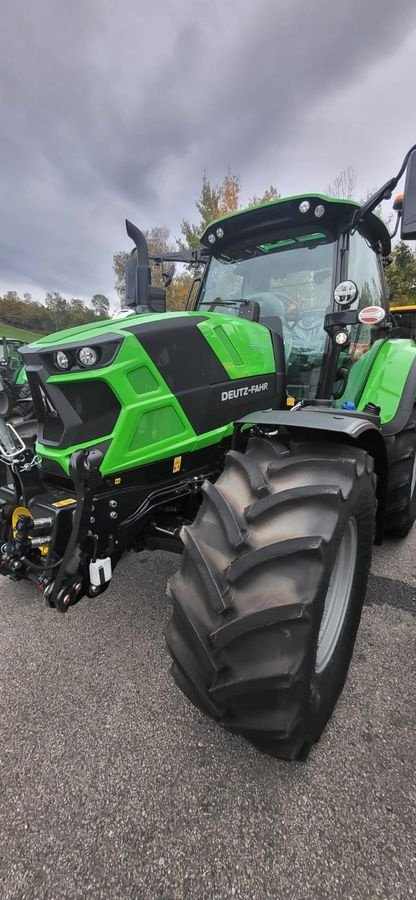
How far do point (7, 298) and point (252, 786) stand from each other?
7952 centimetres

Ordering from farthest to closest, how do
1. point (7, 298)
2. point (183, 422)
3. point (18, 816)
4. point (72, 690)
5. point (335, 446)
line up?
point (7, 298), point (183, 422), point (72, 690), point (335, 446), point (18, 816)

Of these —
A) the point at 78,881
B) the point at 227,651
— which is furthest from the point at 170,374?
the point at 78,881

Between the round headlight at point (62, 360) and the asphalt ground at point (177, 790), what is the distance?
4.70ft

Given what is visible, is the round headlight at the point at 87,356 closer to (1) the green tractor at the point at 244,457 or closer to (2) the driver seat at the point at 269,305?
(1) the green tractor at the point at 244,457

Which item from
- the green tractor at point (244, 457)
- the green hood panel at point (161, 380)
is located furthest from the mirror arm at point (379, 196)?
the green hood panel at point (161, 380)

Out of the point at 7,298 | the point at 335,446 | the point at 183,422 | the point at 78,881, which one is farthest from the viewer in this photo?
the point at 7,298

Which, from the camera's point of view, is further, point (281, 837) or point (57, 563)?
point (57, 563)

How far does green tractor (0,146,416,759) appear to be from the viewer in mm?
1287

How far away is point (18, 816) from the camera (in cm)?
140

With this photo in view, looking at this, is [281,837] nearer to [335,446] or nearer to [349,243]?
[335,446]

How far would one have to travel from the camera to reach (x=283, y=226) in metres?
2.68

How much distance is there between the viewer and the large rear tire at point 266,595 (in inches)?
48.6

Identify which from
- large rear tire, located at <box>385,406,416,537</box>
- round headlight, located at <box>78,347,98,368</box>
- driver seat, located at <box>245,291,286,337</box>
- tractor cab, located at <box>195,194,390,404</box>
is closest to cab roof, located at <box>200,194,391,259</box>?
tractor cab, located at <box>195,194,390,404</box>

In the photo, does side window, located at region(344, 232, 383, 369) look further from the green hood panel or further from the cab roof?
the green hood panel
